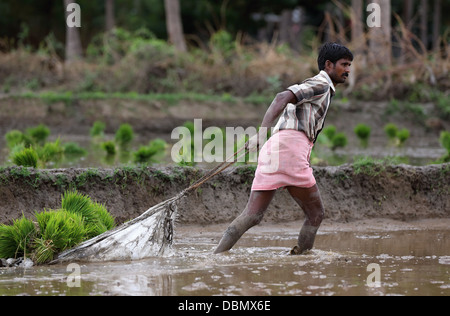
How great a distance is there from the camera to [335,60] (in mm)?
5168

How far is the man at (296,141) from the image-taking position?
4.97 m

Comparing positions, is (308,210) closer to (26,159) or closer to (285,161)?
(285,161)

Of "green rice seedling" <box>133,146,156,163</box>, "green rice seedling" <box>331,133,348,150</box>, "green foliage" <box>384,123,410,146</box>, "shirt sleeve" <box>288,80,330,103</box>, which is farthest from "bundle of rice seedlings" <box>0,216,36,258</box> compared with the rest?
"green foliage" <box>384,123,410,146</box>

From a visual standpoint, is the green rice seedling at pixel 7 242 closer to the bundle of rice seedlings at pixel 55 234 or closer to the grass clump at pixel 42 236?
the grass clump at pixel 42 236

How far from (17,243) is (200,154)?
4700 millimetres

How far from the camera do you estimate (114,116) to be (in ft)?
51.6

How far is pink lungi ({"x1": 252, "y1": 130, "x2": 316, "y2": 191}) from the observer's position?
5.03 metres

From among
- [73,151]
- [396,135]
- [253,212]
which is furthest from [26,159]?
[396,135]

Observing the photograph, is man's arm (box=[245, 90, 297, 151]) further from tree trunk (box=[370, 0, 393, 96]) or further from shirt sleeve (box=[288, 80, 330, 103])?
tree trunk (box=[370, 0, 393, 96])

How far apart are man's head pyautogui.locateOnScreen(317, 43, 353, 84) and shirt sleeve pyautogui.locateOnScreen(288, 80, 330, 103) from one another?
0.61ft

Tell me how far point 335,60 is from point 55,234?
2.33 meters

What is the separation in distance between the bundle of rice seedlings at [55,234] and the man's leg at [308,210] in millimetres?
1559

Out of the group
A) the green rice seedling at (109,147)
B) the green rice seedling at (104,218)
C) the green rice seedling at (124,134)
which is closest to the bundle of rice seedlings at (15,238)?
the green rice seedling at (104,218)
